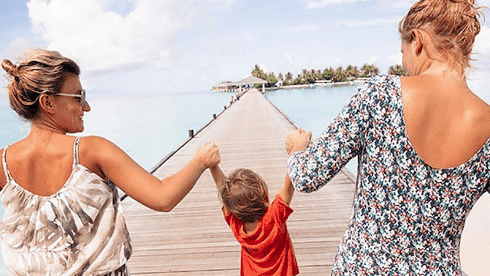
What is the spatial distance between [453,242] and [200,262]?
2830 mm

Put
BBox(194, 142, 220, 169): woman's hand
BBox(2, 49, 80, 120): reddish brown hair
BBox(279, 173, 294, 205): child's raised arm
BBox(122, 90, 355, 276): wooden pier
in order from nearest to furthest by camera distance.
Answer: BBox(2, 49, 80, 120): reddish brown hair
BBox(194, 142, 220, 169): woman's hand
BBox(279, 173, 294, 205): child's raised arm
BBox(122, 90, 355, 276): wooden pier

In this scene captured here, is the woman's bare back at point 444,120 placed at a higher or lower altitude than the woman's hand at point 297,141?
higher

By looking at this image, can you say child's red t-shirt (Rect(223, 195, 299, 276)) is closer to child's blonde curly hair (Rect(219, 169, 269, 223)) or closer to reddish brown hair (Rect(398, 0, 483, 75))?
child's blonde curly hair (Rect(219, 169, 269, 223))

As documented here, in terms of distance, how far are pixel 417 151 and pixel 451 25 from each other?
1.06ft

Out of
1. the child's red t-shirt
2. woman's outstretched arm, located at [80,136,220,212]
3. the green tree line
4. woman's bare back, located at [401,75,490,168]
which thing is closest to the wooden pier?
the child's red t-shirt

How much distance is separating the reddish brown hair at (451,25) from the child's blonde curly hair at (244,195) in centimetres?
105

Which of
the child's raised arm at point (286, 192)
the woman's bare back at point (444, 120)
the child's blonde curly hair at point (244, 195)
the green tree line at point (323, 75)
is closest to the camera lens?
the woman's bare back at point (444, 120)

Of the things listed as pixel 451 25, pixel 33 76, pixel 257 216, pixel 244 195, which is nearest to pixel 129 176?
pixel 33 76

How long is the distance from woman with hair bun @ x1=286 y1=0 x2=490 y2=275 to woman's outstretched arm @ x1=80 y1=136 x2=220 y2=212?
416mm

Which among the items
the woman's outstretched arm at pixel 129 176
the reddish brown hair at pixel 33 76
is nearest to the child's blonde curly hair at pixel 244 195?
the woman's outstretched arm at pixel 129 176

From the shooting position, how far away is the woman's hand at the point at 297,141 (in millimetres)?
1250

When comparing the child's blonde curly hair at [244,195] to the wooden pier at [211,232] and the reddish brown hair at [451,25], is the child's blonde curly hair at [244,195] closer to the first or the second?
the reddish brown hair at [451,25]

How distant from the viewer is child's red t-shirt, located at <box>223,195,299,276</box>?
1.91 m

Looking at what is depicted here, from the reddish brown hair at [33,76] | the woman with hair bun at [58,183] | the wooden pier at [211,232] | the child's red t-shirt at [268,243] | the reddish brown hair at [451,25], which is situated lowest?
the wooden pier at [211,232]
